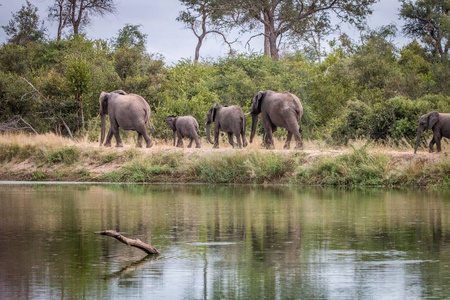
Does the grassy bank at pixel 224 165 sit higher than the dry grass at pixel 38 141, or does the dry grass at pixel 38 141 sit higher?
the dry grass at pixel 38 141

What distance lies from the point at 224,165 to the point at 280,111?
339 centimetres

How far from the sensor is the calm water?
7414 mm

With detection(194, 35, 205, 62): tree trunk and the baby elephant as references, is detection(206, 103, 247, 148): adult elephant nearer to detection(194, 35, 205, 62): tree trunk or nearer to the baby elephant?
the baby elephant

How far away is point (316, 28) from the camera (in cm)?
5194

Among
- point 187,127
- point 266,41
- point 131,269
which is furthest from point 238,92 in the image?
point 131,269

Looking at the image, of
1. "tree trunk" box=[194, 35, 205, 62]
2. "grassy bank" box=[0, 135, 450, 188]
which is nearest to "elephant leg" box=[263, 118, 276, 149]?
"grassy bank" box=[0, 135, 450, 188]

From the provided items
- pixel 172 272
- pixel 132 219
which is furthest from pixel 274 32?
pixel 172 272

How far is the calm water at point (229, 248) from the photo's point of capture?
7.41 meters

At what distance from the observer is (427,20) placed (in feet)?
179

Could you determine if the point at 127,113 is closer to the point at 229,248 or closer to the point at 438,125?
the point at 438,125

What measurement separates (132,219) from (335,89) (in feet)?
84.4

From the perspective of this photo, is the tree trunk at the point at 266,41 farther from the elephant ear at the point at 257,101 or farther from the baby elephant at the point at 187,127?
the elephant ear at the point at 257,101

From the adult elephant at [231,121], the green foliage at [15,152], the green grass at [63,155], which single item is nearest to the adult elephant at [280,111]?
the adult elephant at [231,121]

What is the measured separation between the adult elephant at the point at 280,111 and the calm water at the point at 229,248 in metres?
8.51
